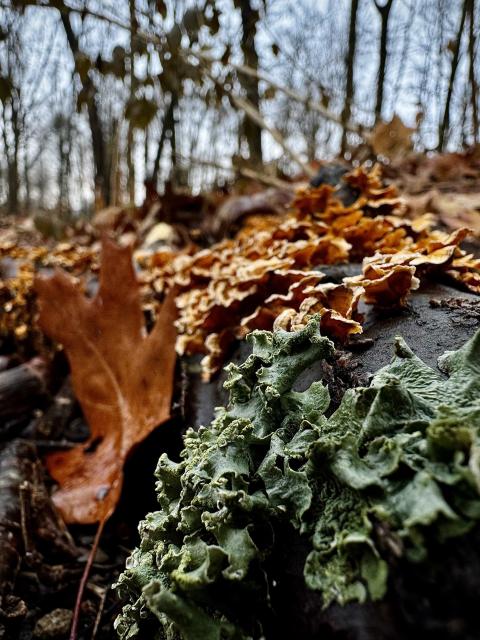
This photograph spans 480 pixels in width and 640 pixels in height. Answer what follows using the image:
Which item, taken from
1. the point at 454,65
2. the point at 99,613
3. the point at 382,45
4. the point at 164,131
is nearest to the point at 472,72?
the point at 454,65

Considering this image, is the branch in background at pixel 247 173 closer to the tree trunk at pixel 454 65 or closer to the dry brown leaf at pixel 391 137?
the dry brown leaf at pixel 391 137

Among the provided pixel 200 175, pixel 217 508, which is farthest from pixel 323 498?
pixel 200 175

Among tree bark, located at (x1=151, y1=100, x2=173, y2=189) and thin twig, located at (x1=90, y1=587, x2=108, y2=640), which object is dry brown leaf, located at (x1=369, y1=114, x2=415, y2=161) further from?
thin twig, located at (x1=90, y1=587, x2=108, y2=640)

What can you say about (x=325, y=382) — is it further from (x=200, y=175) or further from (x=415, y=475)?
(x=200, y=175)

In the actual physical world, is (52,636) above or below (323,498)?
below

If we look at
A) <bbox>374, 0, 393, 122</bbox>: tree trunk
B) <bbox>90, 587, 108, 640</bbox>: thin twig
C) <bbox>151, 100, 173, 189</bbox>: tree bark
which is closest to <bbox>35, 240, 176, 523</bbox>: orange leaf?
<bbox>90, 587, 108, 640</bbox>: thin twig

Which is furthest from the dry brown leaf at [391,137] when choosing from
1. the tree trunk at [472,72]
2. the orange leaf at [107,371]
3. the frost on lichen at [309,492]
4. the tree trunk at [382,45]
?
the frost on lichen at [309,492]
